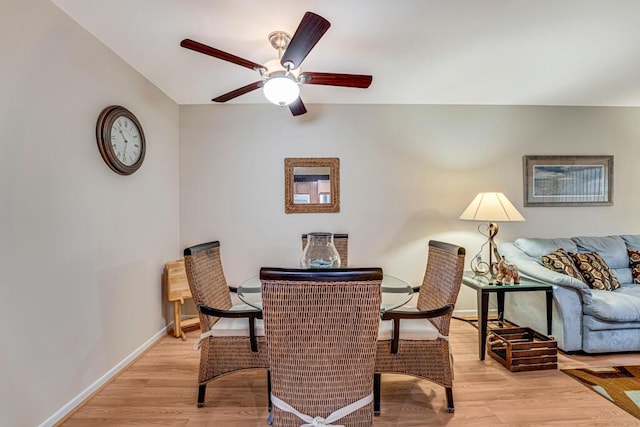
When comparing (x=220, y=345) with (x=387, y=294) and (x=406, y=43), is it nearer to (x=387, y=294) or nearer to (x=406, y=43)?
(x=387, y=294)

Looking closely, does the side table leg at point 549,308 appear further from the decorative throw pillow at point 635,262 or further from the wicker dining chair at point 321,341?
the wicker dining chair at point 321,341

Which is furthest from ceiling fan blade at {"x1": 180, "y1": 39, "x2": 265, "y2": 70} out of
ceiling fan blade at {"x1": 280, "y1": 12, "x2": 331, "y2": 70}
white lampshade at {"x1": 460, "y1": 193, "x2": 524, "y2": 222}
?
white lampshade at {"x1": 460, "y1": 193, "x2": 524, "y2": 222}

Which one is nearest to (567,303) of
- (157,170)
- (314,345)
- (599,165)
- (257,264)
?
(599,165)

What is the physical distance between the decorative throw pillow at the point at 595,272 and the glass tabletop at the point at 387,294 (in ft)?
6.36

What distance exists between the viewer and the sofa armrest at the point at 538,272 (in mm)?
2623

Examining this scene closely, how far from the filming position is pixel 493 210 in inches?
120

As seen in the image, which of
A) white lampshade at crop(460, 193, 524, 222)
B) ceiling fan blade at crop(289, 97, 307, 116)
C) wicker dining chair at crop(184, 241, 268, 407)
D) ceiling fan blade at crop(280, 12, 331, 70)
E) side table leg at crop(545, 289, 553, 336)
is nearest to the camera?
ceiling fan blade at crop(280, 12, 331, 70)

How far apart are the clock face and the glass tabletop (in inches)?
55.1

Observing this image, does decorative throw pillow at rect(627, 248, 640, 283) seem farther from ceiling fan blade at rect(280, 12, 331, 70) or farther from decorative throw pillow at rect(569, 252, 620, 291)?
ceiling fan blade at rect(280, 12, 331, 70)

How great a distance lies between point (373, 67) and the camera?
8.93 feet

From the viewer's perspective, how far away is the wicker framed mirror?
3.58 m

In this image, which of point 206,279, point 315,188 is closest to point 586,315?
point 315,188

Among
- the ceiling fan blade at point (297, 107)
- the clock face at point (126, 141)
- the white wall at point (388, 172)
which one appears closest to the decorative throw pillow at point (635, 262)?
the white wall at point (388, 172)

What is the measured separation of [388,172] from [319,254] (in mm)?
1788
